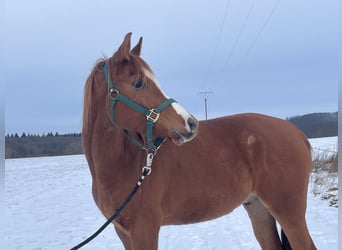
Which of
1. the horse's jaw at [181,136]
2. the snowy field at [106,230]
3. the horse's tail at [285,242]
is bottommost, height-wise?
the snowy field at [106,230]

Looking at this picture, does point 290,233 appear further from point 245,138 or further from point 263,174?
point 245,138

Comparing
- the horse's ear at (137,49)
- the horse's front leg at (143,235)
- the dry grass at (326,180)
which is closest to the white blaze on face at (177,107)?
the horse's ear at (137,49)

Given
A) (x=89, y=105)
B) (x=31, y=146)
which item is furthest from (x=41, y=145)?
(x=89, y=105)

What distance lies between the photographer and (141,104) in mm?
2654

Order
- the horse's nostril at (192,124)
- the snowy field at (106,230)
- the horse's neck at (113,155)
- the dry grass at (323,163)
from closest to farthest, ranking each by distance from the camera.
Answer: the horse's nostril at (192,124) → the horse's neck at (113,155) → the snowy field at (106,230) → the dry grass at (323,163)

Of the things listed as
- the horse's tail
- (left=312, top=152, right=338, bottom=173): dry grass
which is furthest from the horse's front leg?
(left=312, top=152, right=338, bottom=173): dry grass

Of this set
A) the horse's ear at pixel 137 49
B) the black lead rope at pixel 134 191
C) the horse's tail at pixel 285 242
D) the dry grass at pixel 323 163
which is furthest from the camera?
the dry grass at pixel 323 163

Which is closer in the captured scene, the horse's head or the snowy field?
the horse's head

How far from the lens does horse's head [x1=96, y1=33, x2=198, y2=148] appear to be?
2582mm

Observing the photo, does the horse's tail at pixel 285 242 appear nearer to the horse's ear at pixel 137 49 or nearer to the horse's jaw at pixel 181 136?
the horse's jaw at pixel 181 136

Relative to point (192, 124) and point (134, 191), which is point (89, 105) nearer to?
point (134, 191)

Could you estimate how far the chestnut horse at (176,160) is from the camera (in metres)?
2.68

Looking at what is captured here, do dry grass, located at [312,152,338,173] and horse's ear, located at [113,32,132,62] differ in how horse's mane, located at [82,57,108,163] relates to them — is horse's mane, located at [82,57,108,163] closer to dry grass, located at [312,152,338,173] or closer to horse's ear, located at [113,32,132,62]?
horse's ear, located at [113,32,132,62]

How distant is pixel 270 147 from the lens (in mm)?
3391
